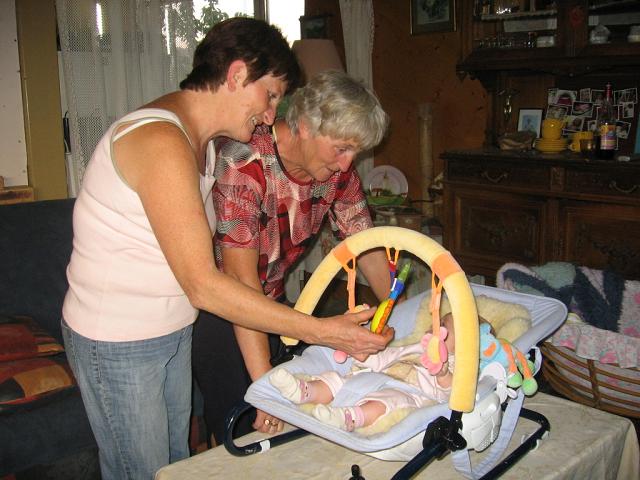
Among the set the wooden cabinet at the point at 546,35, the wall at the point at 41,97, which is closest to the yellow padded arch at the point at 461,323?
the wooden cabinet at the point at 546,35

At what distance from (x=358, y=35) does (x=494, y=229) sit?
1792 mm

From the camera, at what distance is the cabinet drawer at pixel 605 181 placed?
8.58 feet

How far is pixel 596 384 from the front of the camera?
1876mm

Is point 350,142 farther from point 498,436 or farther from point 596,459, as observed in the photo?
point 596,459

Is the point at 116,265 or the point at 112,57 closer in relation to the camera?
the point at 116,265

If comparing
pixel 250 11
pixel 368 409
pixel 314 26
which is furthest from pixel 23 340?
pixel 314 26

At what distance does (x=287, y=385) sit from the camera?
1223mm

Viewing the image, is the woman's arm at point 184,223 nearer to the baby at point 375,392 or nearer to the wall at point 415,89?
the baby at point 375,392

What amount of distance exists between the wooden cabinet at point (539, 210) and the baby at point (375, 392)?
1584 mm

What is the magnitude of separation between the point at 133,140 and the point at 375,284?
87 centimetres

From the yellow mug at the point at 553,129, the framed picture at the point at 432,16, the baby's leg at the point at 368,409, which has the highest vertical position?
the framed picture at the point at 432,16

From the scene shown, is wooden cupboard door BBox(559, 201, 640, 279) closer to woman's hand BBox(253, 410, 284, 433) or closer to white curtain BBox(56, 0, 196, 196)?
woman's hand BBox(253, 410, 284, 433)

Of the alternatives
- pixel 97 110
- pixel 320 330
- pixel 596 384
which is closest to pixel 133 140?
pixel 320 330

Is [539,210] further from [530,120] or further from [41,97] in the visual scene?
[41,97]
